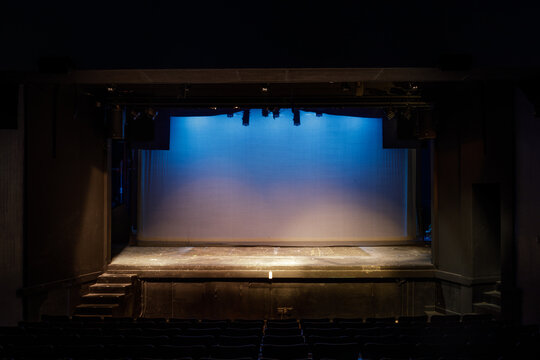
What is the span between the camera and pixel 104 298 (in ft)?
28.8

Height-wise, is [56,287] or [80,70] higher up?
[80,70]

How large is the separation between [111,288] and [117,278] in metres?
0.30

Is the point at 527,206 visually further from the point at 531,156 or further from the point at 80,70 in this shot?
the point at 80,70

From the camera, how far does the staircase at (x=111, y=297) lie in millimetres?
8484

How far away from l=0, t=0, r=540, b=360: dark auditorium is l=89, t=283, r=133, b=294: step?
0.15ft

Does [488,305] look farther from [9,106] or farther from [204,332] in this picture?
[9,106]

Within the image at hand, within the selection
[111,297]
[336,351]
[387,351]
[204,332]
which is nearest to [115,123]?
[111,297]

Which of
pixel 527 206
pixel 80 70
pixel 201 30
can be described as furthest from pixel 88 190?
pixel 527 206

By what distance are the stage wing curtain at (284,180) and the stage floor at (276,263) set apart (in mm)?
975

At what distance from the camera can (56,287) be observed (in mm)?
8438

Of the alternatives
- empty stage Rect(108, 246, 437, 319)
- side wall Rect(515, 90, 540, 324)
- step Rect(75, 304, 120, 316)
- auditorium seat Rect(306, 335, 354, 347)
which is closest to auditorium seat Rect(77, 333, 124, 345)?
auditorium seat Rect(306, 335, 354, 347)

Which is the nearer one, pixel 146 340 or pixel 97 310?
pixel 146 340

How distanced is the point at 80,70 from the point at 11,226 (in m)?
3.74

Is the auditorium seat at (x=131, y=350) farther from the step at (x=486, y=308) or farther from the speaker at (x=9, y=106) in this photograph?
the step at (x=486, y=308)
